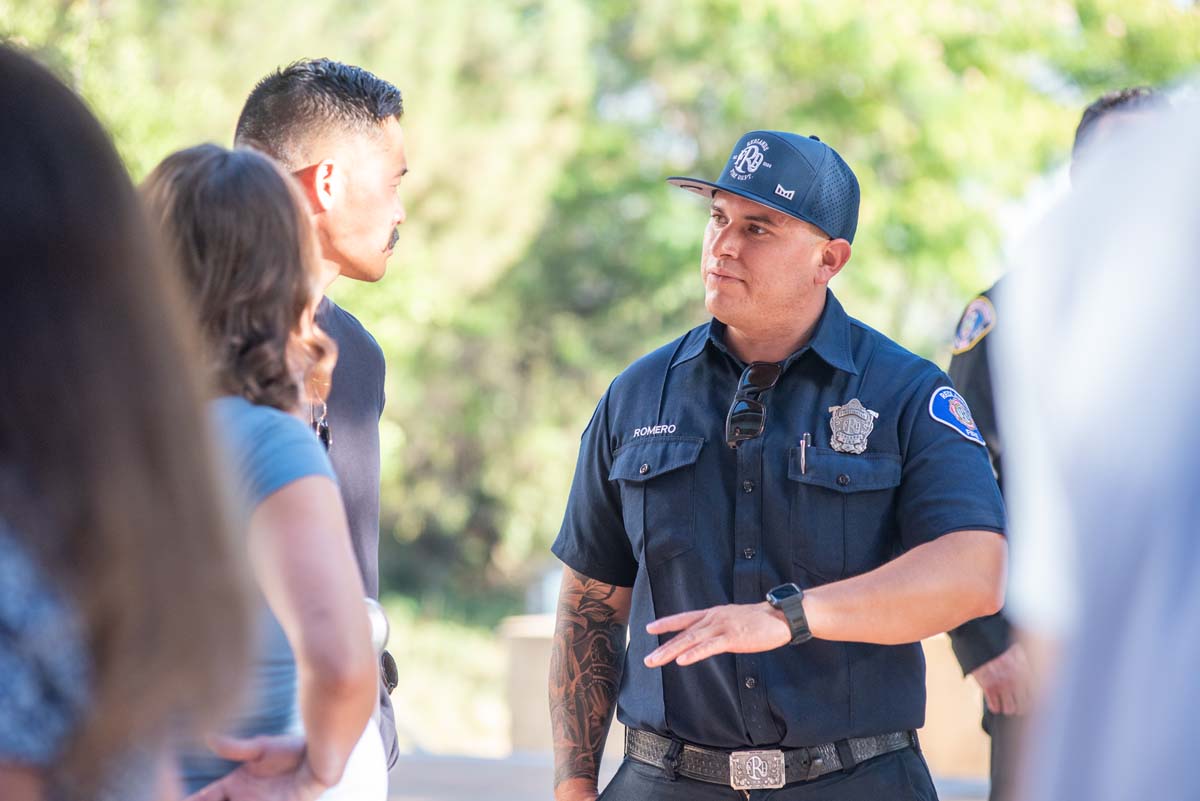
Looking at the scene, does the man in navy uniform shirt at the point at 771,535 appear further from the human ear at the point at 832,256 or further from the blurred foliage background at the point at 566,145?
the blurred foliage background at the point at 566,145

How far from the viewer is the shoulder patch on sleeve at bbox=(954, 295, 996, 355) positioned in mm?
3396

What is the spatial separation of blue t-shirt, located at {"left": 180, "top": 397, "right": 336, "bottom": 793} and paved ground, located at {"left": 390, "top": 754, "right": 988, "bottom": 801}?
5056mm

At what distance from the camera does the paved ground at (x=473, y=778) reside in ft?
22.2

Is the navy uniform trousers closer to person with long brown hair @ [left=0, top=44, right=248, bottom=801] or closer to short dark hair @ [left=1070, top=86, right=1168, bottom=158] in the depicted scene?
short dark hair @ [left=1070, top=86, right=1168, bottom=158]

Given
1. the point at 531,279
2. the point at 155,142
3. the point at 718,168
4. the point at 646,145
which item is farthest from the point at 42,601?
the point at 531,279

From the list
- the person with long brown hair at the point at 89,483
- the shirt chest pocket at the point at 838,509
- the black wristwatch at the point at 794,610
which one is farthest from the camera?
the shirt chest pocket at the point at 838,509

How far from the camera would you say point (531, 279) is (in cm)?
1741

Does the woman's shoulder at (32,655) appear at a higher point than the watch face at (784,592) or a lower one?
higher

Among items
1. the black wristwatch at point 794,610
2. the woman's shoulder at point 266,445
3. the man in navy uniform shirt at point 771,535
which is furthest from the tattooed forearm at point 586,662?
the woman's shoulder at point 266,445

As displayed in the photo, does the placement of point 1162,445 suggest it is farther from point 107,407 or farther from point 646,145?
point 646,145

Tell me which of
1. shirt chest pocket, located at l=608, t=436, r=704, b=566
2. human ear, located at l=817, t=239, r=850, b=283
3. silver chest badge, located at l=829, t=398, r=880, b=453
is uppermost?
human ear, located at l=817, t=239, r=850, b=283

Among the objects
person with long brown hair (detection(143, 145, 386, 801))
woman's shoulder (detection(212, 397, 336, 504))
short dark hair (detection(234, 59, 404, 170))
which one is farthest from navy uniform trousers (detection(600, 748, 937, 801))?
short dark hair (detection(234, 59, 404, 170))

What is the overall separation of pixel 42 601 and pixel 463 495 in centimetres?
1762

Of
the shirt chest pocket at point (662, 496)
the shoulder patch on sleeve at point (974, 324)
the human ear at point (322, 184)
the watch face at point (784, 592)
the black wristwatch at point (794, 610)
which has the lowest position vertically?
the black wristwatch at point (794, 610)
